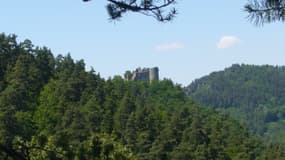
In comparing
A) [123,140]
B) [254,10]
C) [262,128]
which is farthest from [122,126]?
[262,128]

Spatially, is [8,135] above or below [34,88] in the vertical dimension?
below

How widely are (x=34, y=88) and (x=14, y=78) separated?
374 cm

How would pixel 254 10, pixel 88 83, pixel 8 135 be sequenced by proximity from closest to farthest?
pixel 254 10, pixel 8 135, pixel 88 83

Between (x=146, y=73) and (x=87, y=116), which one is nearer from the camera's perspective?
(x=87, y=116)

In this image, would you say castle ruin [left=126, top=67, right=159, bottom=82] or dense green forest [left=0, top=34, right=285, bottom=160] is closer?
dense green forest [left=0, top=34, right=285, bottom=160]

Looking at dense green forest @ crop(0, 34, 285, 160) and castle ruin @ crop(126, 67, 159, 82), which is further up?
castle ruin @ crop(126, 67, 159, 82)

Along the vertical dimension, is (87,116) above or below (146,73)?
below

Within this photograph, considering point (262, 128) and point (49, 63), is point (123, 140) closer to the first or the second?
point (49, 63)

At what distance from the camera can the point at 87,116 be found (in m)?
57.5

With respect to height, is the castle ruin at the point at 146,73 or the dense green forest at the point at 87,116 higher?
the castle ruin at the point at 146,73

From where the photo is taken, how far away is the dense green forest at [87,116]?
55594mm

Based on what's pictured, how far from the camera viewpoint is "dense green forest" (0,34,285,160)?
55594 mm

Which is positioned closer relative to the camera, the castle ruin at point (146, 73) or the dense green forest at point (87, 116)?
the dense green forest at point (87, 116)

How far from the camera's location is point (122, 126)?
5925 centimetres
